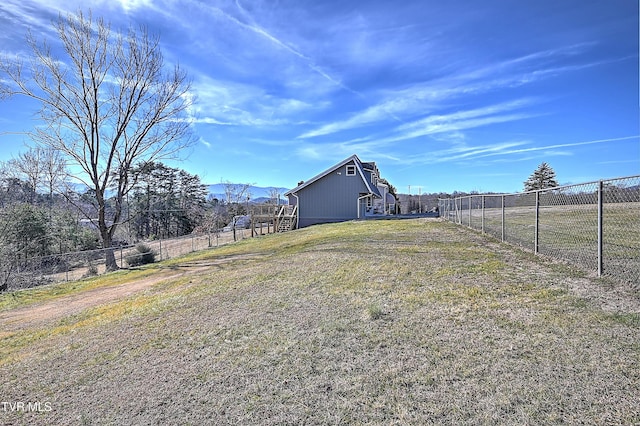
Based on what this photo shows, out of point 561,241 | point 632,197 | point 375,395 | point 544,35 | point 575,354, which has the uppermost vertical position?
point 544,35

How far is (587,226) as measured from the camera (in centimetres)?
548

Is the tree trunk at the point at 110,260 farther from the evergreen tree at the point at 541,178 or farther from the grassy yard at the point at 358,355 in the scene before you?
the evergreen tree at the point at 541,178

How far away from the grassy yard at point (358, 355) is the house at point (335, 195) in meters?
18.4

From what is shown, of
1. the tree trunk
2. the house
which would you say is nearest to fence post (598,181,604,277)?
the tree trunk

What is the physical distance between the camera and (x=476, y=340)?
3285 millimetres

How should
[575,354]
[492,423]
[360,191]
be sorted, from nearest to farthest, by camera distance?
[492,423], [575,354], [360,191]

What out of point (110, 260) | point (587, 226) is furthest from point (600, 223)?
point (110, 260)

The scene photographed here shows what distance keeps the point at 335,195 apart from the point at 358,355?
21675 mm

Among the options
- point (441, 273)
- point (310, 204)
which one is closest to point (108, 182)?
point (310, 204)

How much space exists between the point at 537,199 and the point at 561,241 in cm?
86

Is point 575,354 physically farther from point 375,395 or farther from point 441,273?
point 441,273

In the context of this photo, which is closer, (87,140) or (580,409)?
(580,409)

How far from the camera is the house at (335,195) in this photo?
24344mm

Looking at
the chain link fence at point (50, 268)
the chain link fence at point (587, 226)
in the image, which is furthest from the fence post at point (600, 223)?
the chain link fence at point (50, 268)
